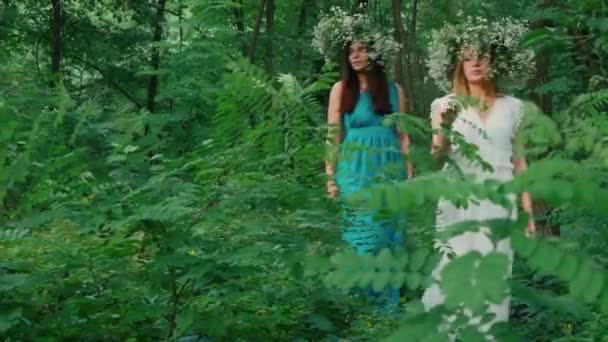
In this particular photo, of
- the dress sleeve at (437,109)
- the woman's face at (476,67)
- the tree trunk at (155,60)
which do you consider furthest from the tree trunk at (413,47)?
the dress sleeve at (437,109)

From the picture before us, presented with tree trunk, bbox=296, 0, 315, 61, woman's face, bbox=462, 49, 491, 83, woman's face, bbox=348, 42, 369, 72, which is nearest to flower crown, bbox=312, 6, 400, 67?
woman's face, bbox=348, 42, 369, 72

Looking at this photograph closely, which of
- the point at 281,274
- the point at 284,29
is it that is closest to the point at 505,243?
the point at 281,274

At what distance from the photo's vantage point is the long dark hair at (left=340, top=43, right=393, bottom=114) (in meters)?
6.30

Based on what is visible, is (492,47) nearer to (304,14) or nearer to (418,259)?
(418,259)

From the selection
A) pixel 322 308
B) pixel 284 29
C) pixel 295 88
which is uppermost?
pixel 284 29

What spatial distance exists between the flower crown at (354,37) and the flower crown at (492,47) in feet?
3.28

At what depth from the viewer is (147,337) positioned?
3627mm

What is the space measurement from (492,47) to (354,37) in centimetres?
144

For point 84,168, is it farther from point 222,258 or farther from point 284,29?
point 284,29

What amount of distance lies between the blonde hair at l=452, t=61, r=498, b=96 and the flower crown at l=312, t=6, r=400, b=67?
3.41ft

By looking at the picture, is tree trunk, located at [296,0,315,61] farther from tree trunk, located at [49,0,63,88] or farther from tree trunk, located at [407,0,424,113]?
tree trunk, located at [49,0,63,88]

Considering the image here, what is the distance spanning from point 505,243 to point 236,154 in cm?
179

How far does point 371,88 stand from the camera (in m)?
6.33

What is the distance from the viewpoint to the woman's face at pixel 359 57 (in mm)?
6324
